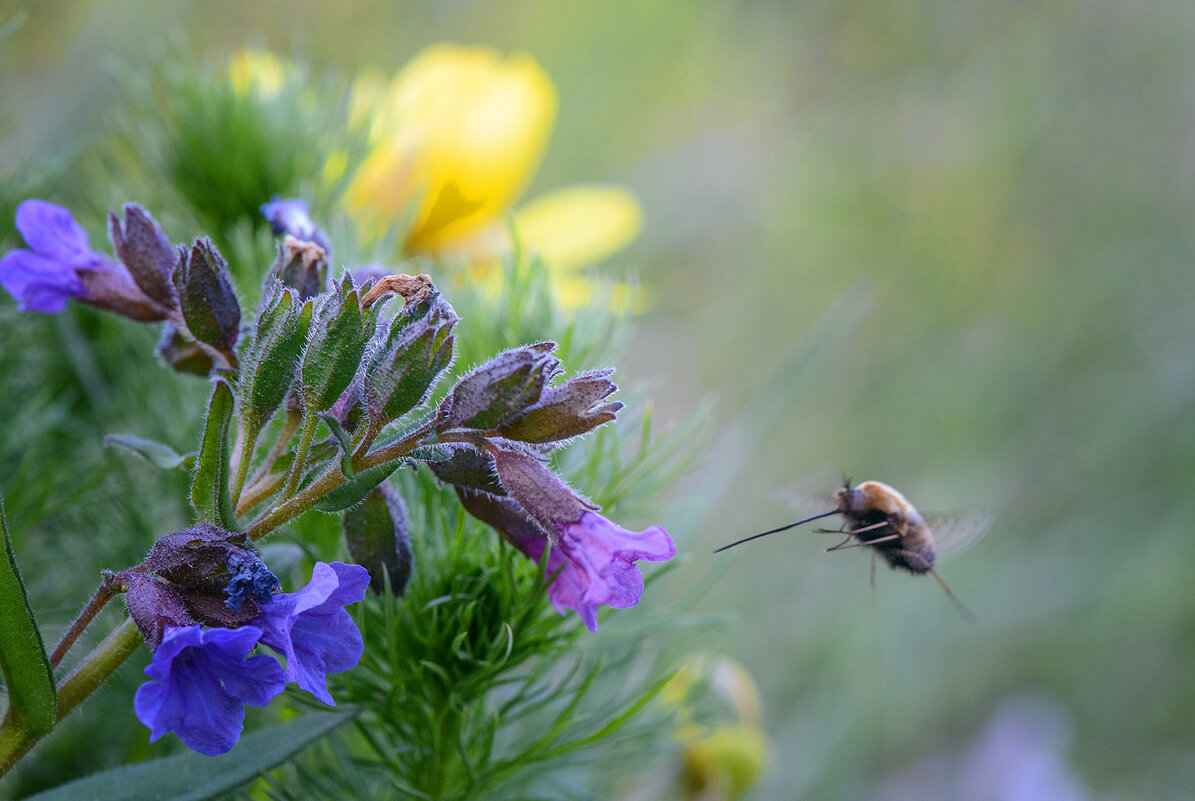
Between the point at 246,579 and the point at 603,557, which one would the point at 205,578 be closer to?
the point at 246,579

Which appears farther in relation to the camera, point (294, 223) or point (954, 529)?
point (954, 529)

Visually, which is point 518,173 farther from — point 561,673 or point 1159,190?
point 1159,190

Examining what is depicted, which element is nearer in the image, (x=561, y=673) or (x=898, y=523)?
(x=898, y=523)

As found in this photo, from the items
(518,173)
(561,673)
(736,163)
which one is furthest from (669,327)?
(518,173)

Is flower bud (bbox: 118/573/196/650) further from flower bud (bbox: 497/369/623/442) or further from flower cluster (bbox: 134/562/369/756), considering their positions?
flower bud (bbox: 497/369/623/442)

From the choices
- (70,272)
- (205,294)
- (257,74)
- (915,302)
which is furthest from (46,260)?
(915,302)

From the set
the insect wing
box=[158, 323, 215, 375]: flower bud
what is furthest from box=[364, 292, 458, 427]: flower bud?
the insect wing

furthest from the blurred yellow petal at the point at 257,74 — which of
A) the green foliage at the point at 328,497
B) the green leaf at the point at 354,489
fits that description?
the green leaf at the point at 354,489
